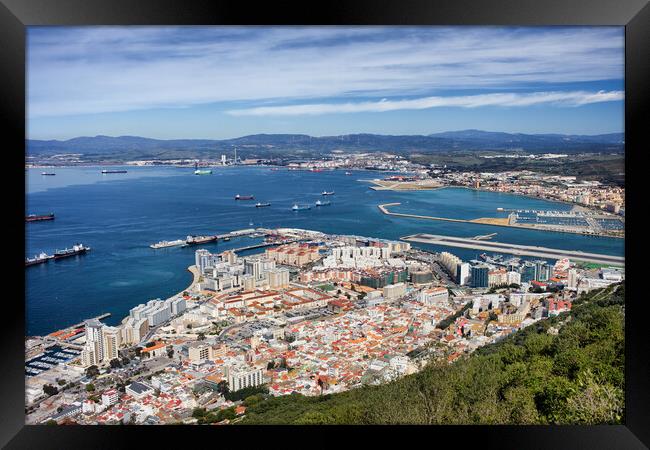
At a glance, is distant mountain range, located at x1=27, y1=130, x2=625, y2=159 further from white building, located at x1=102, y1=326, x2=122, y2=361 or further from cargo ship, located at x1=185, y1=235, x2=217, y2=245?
white building, located at x1=102, y1=326, x2=122, y2=361

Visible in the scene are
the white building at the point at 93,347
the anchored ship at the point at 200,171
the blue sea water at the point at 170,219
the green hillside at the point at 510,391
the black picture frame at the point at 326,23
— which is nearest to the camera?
the black picture frame at the point at 326,23

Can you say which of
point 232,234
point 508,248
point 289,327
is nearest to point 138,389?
point 289,327

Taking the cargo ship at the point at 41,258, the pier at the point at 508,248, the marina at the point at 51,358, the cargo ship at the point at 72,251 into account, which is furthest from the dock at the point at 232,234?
the marina at the point at 51,358

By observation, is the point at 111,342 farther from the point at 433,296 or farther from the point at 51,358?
the point at 433,296

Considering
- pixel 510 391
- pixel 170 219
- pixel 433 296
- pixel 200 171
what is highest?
pixel 200 171

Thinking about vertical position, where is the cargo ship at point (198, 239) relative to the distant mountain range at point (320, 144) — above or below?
below

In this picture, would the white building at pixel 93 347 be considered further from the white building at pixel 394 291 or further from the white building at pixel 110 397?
the white building at pixel 394 291
